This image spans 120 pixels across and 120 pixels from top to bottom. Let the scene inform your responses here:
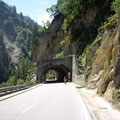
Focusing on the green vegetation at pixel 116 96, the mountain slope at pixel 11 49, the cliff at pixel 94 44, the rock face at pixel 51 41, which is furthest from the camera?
the mountain slope at pixel 11 49

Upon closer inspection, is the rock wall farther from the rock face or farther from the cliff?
the rock face

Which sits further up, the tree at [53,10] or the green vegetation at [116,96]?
the tree at [53,10]

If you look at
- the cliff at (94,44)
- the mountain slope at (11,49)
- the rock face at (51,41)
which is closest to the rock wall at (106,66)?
the cliff at (94,44)

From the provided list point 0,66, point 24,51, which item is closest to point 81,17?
point 0,66

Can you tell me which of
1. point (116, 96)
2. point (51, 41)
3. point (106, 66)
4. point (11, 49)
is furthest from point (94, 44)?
point (11, 49)

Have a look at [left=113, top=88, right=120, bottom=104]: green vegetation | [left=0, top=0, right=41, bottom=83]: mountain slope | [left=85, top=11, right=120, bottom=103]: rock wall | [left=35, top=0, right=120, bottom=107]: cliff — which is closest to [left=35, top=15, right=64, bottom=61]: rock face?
[left=35, top=0, right=120, bottom=107]: cliff

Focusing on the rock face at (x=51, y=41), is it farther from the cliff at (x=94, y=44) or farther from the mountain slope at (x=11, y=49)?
the mountain slope at (x=11, y=49)

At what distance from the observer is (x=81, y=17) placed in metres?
36.2

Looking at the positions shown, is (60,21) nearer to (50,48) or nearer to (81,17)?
(50,48)

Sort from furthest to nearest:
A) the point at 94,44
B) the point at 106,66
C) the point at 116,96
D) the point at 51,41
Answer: the point at 51,41 < the point at 94,44 < the point at 106,66 < the point at 116,96

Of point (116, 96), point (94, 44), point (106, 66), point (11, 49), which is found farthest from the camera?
point (11, 49)

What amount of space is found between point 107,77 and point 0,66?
136 metres

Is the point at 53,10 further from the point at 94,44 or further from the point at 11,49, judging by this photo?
the point at 11,49

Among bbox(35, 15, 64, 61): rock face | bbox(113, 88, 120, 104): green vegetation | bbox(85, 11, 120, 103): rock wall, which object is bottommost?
bbox(113, 88, 120, 104): green vegetation
